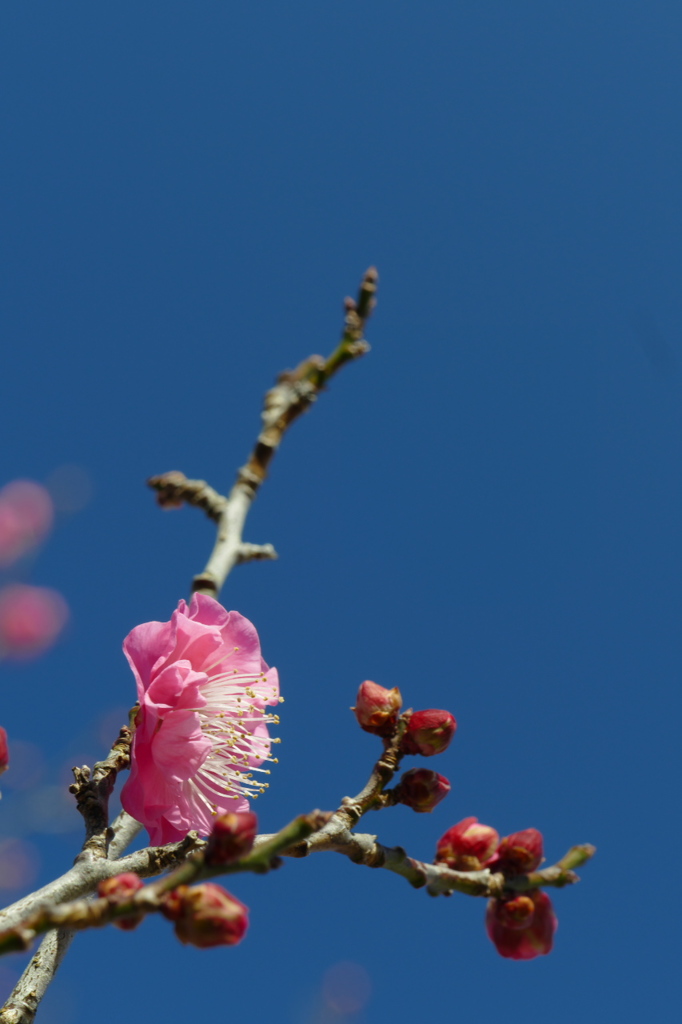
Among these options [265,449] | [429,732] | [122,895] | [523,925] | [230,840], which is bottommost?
[122,895]

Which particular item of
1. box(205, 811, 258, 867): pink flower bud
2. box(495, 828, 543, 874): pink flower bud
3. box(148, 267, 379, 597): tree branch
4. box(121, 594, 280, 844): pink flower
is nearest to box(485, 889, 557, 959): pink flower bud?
box(495, 828, 543, 874): pink flower bud

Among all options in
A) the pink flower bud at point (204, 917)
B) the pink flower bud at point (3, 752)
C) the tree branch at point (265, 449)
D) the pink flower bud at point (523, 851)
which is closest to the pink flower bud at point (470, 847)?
the pink flower bud at point (523, 851)

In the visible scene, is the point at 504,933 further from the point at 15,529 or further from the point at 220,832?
the point at 15,529

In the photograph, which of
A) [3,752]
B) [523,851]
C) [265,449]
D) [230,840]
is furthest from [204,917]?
[265,449]

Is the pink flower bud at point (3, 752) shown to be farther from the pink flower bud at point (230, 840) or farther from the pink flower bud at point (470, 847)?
the pink flower bud at point (470, 847)

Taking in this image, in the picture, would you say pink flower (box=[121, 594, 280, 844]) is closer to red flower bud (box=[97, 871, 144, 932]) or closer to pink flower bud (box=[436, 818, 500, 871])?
pink flower bud (box=[436, 818, 500, 871])

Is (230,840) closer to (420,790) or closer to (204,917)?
(204,917)

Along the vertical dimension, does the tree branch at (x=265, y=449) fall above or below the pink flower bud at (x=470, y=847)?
above

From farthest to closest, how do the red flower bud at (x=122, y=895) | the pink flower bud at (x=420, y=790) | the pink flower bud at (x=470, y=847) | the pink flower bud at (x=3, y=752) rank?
1. the pink flower bud at (x=420, y=790)
2. the pink flower bud at (x=470, y=847)
3. the pink flower bud at (x=3, y=752)
4. the red flower bud at (x=122, y=895)
